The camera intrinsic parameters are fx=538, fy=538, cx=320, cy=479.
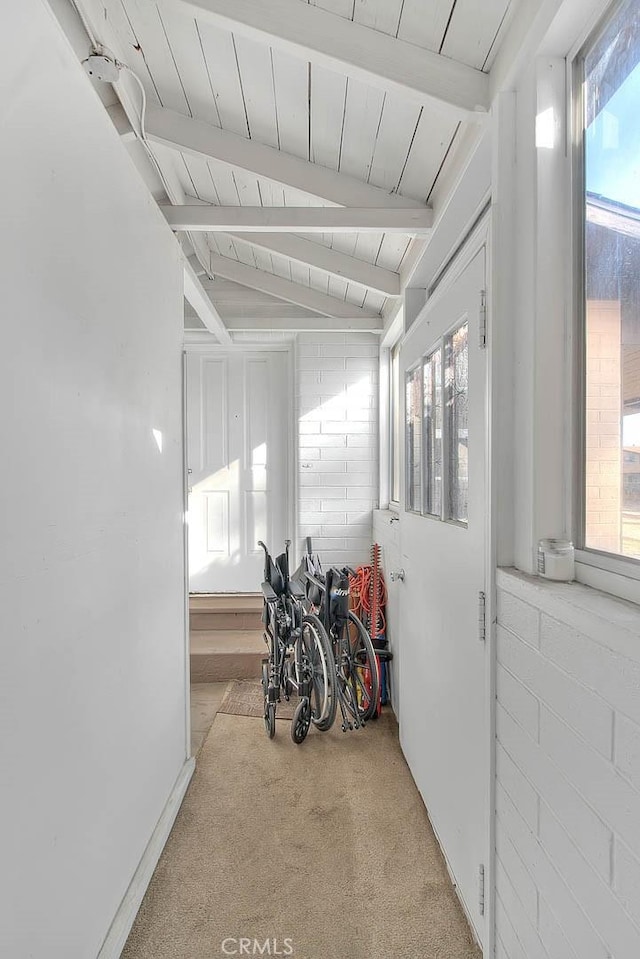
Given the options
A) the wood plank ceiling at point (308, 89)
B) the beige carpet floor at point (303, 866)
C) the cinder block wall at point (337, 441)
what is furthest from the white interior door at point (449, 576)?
the cinder block wall at point (337, 441)

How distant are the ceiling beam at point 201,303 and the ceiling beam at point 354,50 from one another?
108 cm

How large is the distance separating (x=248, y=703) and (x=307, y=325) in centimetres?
234

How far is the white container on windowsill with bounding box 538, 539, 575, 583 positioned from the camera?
3.56ft

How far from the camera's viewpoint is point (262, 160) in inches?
77.5

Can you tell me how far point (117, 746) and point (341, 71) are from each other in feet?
6.08

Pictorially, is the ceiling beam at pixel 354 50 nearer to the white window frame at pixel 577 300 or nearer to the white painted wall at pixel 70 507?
the white window frame at pixel 577 300

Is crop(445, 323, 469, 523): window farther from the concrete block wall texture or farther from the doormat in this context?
the doormat

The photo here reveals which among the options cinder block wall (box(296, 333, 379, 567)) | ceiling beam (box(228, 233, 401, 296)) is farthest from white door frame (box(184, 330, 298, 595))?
ceiling beam (box(228, 233, 401, 296))

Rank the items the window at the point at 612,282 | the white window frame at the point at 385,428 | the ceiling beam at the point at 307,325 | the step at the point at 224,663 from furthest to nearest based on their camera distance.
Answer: the white window frame at the point at 385,428
the ceiling beam at the point at 307,325
the step at the point at 224,663
the window at the point at 612,282

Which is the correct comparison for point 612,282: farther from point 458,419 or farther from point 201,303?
point 201,303

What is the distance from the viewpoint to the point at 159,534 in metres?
1.87

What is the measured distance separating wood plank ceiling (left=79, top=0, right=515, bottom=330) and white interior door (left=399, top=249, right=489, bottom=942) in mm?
493

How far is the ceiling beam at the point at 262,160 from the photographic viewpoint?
74.5 inches

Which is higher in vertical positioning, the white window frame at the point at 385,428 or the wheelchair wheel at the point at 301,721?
the white window frame at the point at 385,428
